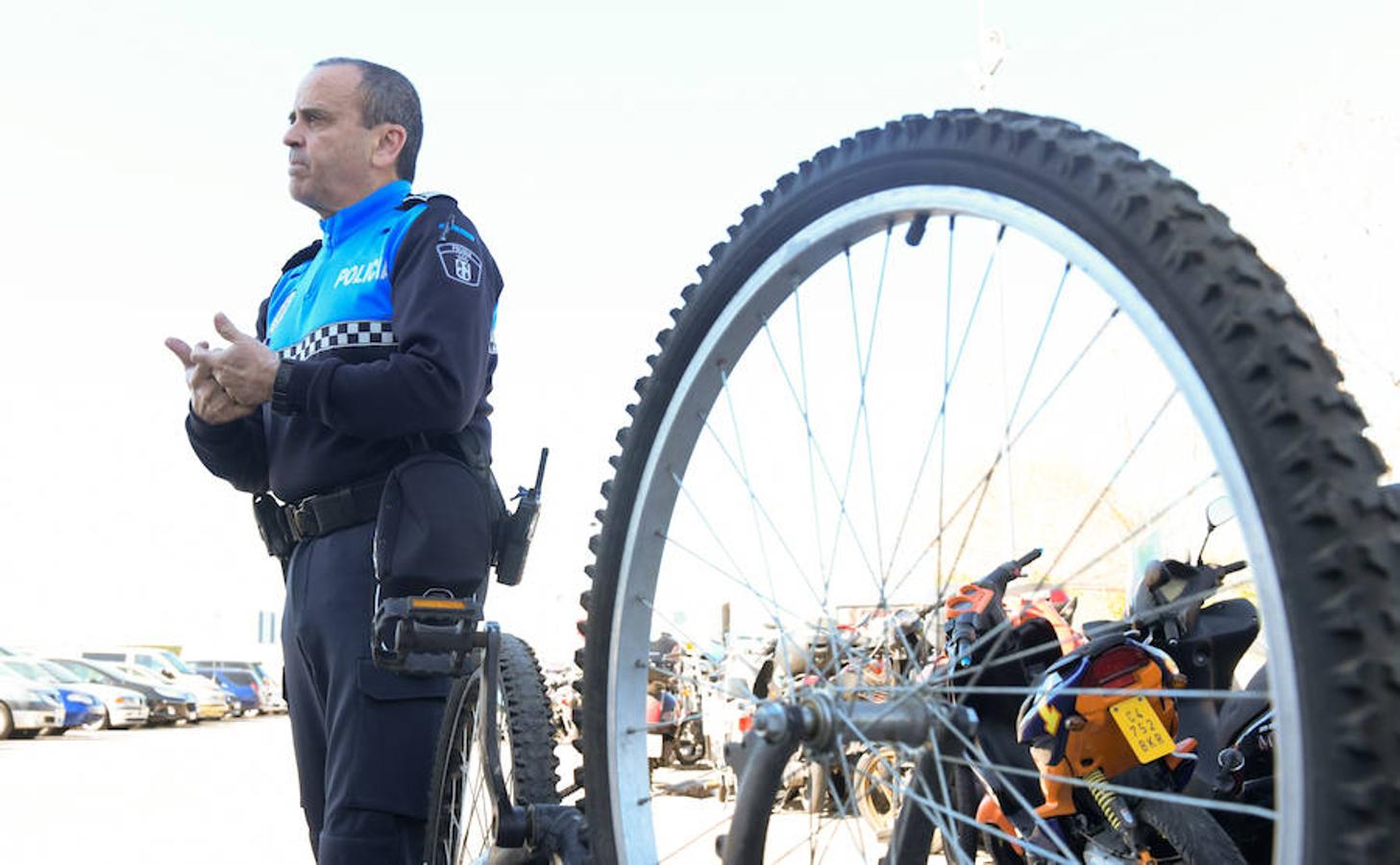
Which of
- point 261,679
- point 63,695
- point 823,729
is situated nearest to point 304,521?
point 823,729

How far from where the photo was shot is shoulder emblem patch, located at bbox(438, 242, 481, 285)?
101 inches

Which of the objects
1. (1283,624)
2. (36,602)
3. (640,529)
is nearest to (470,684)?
(640,529)

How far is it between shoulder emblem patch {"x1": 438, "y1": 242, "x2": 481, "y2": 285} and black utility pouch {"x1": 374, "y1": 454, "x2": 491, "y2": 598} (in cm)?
34

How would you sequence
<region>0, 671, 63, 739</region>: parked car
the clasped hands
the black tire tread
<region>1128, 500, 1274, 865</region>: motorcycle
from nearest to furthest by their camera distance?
the clasped hands, the black tire tread, <region>1128, 500, 1274, 865</region>: motorcycle, <region>0, 671, 63, 739</region>: parked car

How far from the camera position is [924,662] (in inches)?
78.5

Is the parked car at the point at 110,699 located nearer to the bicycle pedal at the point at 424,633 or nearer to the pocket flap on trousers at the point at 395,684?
the pocket flap on trousers at the point at 395,684

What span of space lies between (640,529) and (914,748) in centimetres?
66

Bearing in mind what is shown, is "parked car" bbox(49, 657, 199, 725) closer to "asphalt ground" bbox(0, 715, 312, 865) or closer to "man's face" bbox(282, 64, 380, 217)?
"asphalt ground" bbox(0, 715, 312, 865)

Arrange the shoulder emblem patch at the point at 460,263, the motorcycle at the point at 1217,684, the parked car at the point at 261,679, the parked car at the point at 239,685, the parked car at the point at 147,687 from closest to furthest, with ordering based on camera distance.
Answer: the shoulder emblem patch at the point at 460,263 → the motorcycle at the point at 1217,684 → the parked car at the point at 147,687 → the parked car at the point at 239,685 → the parked car at the point at 261,679

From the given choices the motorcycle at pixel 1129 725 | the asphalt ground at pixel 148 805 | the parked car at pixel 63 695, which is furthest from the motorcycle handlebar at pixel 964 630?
the parked car at pixel 63 695

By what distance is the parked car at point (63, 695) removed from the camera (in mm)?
22359

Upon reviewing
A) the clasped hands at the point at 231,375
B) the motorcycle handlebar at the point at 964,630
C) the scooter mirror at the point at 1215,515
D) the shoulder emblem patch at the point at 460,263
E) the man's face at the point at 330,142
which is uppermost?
the man's face at the point at 330,142

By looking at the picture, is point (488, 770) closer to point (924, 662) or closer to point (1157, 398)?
point (924, 662)

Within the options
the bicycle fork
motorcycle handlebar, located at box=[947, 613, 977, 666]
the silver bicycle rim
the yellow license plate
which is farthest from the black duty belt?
the yellow license plate
